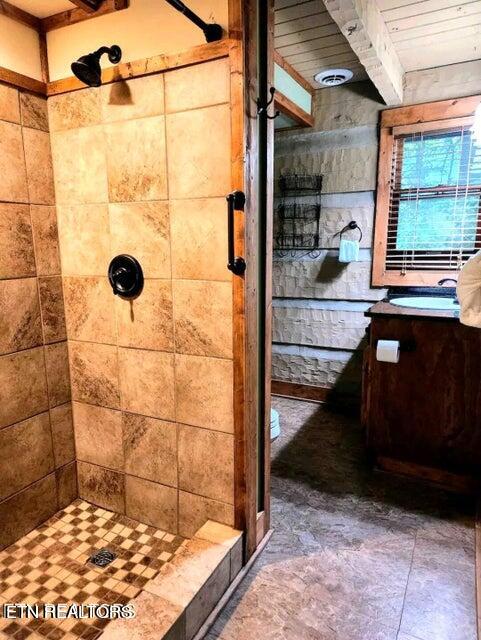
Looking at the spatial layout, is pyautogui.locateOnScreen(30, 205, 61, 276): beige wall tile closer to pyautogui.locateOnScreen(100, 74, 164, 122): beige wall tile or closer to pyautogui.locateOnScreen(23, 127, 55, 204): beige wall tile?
pyautogui.locateOnScreen(23, 127, 55, 204): beige wall tile

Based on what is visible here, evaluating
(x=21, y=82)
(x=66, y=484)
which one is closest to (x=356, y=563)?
(x=66, y=484)

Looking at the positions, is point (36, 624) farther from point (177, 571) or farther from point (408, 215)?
point (408, 215)

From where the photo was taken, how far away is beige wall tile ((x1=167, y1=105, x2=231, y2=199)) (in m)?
1.34

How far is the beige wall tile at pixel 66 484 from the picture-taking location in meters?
1.88

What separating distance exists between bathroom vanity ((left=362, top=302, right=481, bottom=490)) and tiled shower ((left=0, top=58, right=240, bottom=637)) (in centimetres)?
114

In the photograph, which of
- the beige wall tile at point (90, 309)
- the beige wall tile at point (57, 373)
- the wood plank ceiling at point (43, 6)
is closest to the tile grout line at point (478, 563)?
the beige wall tile at point (90, 309)

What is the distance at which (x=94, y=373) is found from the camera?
1815 millimetres

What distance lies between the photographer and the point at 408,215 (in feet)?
9.28

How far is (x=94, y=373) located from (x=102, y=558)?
2.55ft

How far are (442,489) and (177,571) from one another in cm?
158

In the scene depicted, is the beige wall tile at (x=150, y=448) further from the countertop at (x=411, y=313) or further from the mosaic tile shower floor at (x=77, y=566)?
the countertop at (x=411, y=313)

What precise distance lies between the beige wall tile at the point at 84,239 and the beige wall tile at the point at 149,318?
0.66 ft

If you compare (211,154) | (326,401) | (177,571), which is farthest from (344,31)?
(326,401)

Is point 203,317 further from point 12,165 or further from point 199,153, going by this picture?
point 12,165
